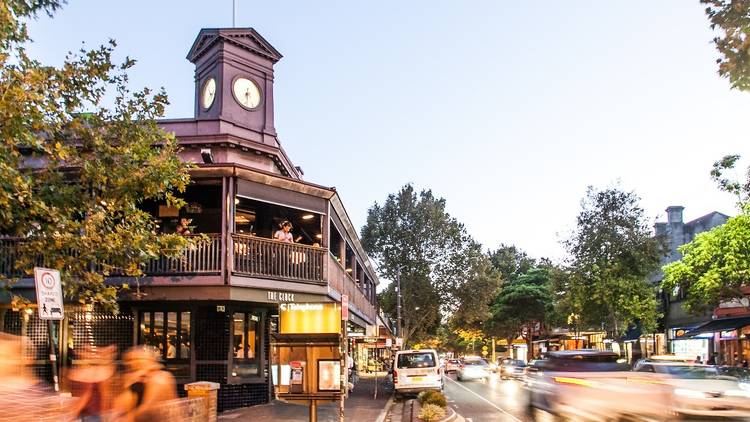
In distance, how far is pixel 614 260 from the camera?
38219 millimetres

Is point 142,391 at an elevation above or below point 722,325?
above

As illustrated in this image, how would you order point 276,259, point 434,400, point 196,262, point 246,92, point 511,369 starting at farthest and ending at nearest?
point 511,369, point 246,92, point 434,400, point 276,259, point 196,262

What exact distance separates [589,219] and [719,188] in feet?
47.4

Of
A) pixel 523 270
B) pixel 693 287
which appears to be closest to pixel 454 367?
pixel 523 270

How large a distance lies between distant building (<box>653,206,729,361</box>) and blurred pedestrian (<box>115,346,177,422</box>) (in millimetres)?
36641

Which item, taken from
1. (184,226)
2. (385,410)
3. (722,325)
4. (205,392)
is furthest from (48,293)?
(722,325)

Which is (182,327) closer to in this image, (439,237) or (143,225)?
(143,225)

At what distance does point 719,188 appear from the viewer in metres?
24.7

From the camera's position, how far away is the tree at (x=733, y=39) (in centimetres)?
1084

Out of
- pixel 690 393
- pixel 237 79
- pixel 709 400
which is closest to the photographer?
pixel 709 400

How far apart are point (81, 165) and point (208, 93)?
11773 mm

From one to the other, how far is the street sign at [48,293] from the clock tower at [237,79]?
1345cm

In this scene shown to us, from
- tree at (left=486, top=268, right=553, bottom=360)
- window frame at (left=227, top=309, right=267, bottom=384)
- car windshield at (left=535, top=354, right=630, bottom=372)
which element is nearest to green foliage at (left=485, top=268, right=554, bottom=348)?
tree at (left=486, top=268, right=553, bottom=360)

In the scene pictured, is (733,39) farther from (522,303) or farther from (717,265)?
(522,303)
